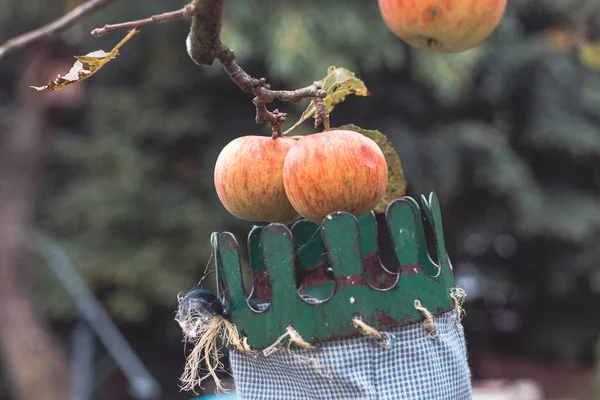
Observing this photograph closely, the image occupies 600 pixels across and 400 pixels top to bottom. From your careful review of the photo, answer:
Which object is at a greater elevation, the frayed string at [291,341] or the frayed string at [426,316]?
the frayed string at [291,341]

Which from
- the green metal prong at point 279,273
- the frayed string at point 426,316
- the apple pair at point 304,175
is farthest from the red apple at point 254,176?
the frayed string at point 426,316

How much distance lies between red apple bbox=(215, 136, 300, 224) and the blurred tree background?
8.52ft

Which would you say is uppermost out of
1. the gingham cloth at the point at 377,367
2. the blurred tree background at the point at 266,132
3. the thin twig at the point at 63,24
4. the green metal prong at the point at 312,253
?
the thin twig at the point at 63,24

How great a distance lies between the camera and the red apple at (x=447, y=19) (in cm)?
80

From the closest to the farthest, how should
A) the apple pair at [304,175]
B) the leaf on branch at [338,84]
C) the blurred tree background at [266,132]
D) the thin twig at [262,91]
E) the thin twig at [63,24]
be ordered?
the thin twig at [63,24]
the thin twig at [262,91]
the apple pair at [304,175]
the leaf on branch at [338,84]
the blurred tree background at [266,132]

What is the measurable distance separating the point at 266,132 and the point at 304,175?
298 cm

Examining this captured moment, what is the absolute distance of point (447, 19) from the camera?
807 mm

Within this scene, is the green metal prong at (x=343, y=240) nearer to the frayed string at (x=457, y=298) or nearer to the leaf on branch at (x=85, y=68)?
the frayed string at (x=457, y=298)

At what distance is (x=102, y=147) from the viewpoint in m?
4.21

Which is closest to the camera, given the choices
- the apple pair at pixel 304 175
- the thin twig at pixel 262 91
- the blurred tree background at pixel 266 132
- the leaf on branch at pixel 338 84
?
the thin twig at pixel 262 91

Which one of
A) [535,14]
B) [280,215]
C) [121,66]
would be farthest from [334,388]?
[535,14]

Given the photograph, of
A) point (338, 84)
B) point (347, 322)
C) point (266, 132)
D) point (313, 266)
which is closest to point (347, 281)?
point (347, 322)

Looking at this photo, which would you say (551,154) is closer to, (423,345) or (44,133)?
(44,133)

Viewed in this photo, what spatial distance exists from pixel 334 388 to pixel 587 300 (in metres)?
5.21
